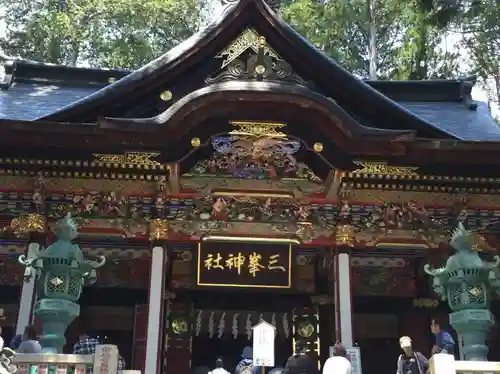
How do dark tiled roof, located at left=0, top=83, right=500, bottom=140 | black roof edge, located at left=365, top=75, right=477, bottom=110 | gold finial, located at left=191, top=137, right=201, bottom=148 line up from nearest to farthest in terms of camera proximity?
gold finial, located at left=191, top=137, right=201, bottom=148 → dark tiled roof, located at left=0, top=83, right=500, bottom=140 → black roof edge, located at left=365, top=75, right=477, bottom=110

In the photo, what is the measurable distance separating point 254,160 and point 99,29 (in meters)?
17.1

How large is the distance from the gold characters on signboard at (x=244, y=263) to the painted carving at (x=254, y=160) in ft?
3.89

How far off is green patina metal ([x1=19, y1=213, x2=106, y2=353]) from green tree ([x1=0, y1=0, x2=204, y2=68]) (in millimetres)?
17540

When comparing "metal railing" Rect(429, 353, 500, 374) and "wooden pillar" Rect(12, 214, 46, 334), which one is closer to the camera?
"metal railing" Rect(429, 353, 500, 374)

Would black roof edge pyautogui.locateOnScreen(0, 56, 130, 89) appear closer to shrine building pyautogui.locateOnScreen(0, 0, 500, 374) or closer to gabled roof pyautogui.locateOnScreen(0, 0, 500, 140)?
gabled roof pyautogui.locateOnScreen(0, 0, 500, 140)

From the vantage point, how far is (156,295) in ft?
28.1

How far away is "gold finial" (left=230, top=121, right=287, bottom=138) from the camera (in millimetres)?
8680

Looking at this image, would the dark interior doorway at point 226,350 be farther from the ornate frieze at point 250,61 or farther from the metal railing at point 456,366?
the metal railing at point 456,366

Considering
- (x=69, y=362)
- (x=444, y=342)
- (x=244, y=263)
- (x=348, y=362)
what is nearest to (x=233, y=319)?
(x=244, y=263)

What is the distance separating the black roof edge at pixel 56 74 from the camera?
13828mm

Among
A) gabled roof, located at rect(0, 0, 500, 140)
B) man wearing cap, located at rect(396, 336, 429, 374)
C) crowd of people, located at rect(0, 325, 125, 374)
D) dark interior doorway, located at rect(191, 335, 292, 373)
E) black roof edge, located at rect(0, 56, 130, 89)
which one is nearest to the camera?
crowd of people, located at rect(0, 325, 125, 374)

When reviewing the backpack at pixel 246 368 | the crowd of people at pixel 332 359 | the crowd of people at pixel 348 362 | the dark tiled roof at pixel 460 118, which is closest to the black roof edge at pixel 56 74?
the dark tiled roof at pixel 460 118

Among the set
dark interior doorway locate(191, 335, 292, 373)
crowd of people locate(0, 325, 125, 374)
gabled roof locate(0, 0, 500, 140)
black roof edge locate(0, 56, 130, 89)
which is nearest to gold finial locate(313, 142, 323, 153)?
gabled roof locate(0, 0, 500, 140)

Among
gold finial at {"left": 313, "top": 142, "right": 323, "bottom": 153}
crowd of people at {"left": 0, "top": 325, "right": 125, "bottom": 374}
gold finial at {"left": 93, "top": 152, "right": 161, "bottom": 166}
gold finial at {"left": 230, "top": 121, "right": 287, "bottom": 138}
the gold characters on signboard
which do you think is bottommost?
crowd of people at {"left": 0, "top": 325, "right": 125, "bottom": 374}
